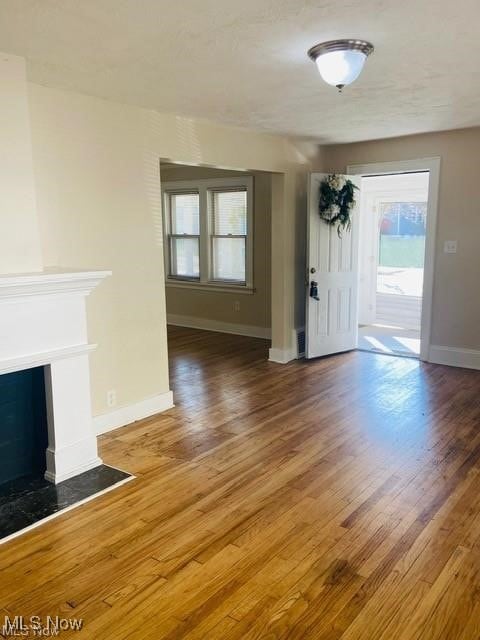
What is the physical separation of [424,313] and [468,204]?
3.85ft

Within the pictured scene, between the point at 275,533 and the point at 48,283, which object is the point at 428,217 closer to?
the point at 275,533

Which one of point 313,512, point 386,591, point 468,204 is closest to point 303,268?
point 468,204

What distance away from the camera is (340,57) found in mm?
2510

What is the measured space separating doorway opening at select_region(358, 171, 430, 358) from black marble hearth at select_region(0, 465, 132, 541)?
4.13 meters

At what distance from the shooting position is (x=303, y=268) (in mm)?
5777

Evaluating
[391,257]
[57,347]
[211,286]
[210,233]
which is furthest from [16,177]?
[391,257]

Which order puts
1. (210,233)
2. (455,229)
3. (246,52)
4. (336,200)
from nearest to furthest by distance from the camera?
(246,52), (455,229), (336,200), (210,233)

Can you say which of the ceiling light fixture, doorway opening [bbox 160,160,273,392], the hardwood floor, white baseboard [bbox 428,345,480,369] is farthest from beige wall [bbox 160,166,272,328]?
the ceiling light fixture

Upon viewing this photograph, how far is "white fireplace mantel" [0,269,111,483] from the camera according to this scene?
2635 mm

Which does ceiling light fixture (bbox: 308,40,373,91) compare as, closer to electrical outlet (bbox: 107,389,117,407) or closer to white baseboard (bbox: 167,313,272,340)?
electrical outlet (bbox: 107,389,117,407)

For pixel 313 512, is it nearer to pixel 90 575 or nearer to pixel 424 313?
pixel 90 575

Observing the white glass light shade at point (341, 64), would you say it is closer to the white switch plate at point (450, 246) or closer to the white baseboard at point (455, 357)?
the white switch plate at point (450, 246)

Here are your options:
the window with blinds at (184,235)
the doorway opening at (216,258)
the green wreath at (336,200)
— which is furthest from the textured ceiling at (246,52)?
the window with blinds at (184,235)

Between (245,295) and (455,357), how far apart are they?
286cm
